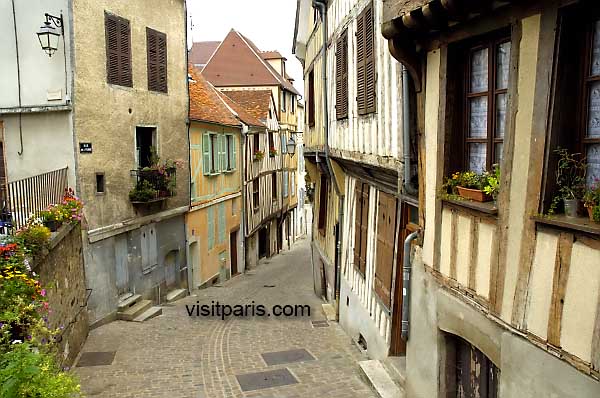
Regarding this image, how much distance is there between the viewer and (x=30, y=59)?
11320 mm

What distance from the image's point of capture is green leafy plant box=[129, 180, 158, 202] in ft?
43.3

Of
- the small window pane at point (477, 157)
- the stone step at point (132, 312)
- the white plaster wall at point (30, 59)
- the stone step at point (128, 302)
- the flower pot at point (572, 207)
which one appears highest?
the white plaster wall at point (30, 59)

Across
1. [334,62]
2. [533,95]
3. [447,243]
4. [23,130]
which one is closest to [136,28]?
[23,130]

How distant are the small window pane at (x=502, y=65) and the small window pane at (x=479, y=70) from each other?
18 centimetres

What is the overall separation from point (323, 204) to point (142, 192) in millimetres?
5147

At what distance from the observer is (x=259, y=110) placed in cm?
2750

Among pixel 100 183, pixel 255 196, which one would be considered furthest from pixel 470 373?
pixel 255 196

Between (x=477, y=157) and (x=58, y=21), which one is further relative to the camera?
(x=58, y=21)

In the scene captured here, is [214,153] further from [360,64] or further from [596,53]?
[596,53]

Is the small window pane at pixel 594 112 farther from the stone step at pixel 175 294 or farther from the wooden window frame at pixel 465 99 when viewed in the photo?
the stone step at pixel 175 294

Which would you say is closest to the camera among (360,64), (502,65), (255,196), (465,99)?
(502,65)

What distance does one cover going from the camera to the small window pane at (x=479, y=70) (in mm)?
4797

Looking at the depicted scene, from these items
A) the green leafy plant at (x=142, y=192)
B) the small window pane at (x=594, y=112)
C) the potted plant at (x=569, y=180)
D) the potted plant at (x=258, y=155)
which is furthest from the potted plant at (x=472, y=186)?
the potted plant at (x=258, y=155)

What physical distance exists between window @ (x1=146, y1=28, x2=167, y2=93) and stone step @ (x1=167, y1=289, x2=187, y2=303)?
5.64 metres
